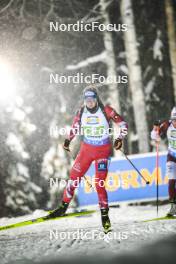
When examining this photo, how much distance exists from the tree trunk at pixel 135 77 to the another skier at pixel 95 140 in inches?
9.9

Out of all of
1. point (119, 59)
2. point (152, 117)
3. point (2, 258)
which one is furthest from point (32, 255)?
point (119, 59)

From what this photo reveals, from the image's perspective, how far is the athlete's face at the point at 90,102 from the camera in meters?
4.06

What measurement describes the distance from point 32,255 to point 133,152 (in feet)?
5.03

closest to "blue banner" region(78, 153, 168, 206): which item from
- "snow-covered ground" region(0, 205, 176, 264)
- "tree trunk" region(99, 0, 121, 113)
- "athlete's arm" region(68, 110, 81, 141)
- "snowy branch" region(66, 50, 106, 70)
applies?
"snow-covered ground" region(0, 205, 176, 264)

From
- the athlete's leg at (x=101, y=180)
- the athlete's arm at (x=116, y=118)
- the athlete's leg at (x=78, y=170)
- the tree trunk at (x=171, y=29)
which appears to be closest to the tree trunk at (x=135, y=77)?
the athlete's arm at (x=116, y=118)

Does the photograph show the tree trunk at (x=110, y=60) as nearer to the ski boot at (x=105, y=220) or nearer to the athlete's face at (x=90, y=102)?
the athlete's face at (x=90, y=102)

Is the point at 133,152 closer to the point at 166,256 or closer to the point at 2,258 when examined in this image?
the point at 166,256

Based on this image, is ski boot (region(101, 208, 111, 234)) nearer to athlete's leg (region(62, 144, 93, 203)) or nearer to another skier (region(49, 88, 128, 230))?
another skier (region(49, 88, 128, 230))

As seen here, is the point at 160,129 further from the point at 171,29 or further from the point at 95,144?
the point at 171,29

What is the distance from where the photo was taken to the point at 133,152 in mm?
4281

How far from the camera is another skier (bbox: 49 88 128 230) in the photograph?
4.04 m

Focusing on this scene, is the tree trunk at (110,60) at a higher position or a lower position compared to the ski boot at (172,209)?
higher

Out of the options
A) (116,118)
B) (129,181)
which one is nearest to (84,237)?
(129,181)

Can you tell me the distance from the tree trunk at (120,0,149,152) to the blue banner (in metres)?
0.17
